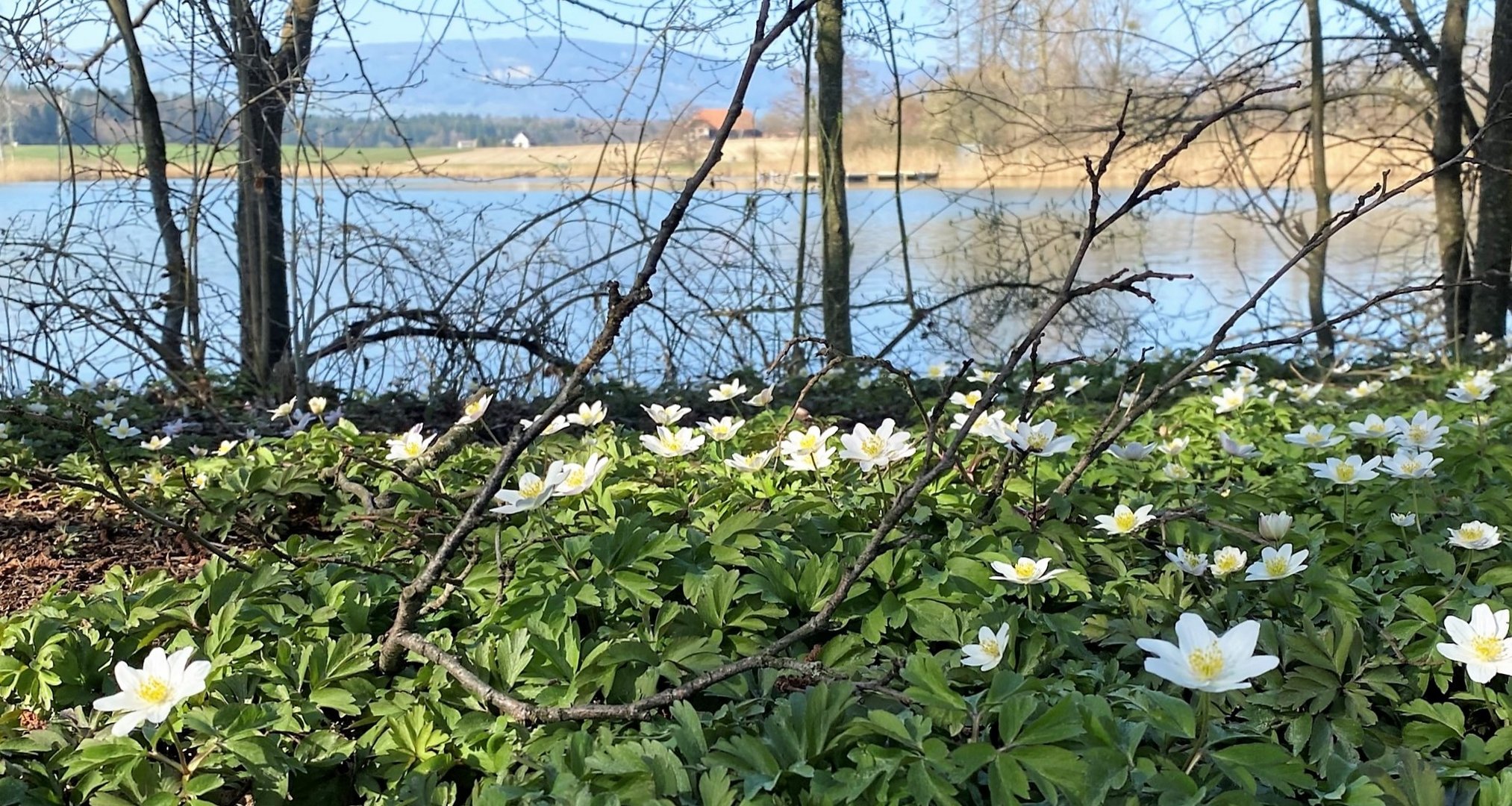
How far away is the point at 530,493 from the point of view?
1618 mm

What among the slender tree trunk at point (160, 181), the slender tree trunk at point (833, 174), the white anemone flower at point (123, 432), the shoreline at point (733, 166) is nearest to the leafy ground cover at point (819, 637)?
the white anemone flower at point (123, 432)

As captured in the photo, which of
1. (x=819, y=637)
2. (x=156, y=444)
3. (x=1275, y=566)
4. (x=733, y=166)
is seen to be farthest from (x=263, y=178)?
(x=1275, y=566)

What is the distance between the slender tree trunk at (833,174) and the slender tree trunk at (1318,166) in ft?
9.78

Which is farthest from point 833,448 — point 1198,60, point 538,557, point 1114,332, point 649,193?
point 1198,60

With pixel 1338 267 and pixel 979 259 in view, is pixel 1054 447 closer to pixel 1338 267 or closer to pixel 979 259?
pixel 979 259

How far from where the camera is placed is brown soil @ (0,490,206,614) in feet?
7.79

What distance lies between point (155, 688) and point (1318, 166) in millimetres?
7419

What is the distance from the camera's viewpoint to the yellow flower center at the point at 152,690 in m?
1.24

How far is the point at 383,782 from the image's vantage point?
1.33 m

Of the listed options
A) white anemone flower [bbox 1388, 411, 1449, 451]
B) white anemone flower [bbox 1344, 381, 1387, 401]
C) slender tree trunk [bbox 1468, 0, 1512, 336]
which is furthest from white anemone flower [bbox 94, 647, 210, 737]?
slender tree trunk [bbox 1468, 0, 1512, 336]

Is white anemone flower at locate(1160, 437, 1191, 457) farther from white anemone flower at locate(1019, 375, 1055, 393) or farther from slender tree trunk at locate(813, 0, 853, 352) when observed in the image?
slender tree trunk at locate(813, 0, 853, 352)

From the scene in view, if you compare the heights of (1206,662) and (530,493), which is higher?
(530,493)

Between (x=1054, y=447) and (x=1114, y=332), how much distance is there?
217 inches

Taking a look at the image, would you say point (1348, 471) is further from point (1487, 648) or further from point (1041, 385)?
point (1041, 385)
